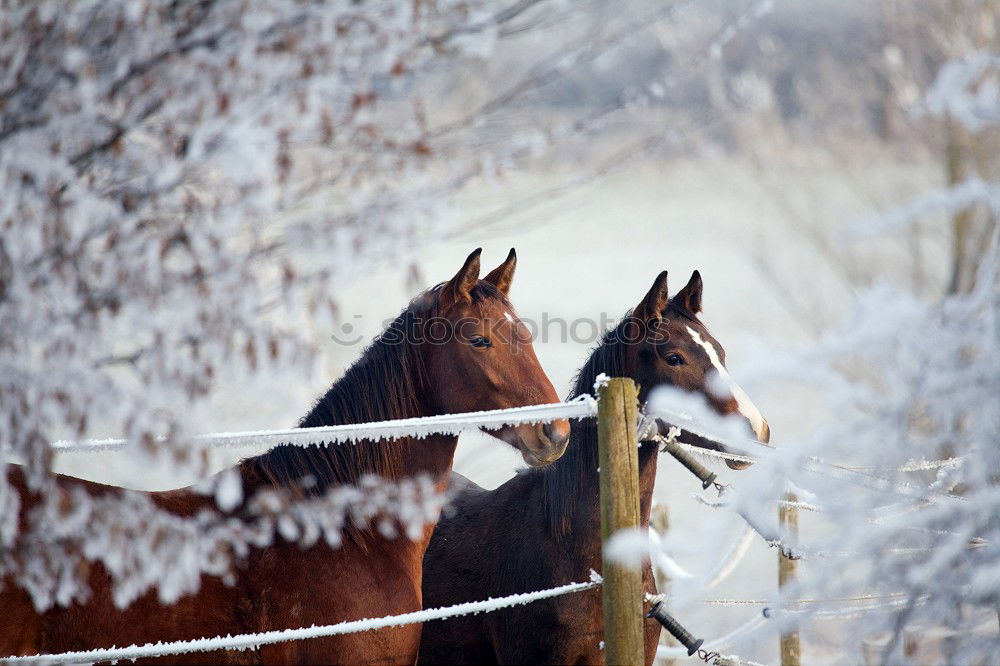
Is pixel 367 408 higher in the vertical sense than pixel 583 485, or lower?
higher

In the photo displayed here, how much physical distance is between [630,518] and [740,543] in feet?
7.25

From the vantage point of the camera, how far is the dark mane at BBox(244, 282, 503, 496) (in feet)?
10.4

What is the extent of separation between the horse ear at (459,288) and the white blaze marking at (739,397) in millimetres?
883

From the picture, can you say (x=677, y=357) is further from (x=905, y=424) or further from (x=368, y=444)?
(x=905, y=424)

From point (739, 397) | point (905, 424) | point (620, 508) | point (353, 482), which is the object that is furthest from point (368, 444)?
point (905, 424)

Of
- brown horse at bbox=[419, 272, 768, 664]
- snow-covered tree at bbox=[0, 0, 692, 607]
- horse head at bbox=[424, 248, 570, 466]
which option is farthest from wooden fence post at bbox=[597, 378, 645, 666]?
brown horse at bbox=[419, 272, 768, 664]

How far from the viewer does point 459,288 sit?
3346 mm

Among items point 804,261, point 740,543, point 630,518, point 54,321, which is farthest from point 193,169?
point 804,261

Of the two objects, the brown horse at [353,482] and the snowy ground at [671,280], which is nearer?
the brown horse at [353,482]

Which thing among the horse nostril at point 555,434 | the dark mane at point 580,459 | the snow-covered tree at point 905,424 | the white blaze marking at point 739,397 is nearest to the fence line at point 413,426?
the horse nostril at point 555,434

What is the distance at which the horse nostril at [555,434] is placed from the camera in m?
3.11

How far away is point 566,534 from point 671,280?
17.9m

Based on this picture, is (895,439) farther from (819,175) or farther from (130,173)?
(819,175)

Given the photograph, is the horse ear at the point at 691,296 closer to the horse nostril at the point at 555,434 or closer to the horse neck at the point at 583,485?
the horse neck at the point at 583,485
